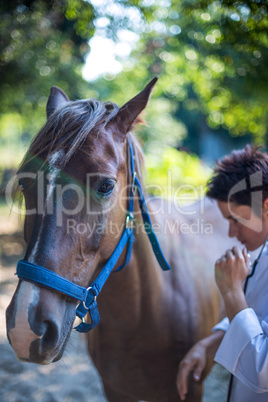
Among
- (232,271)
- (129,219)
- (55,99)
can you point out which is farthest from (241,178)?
(55,99)

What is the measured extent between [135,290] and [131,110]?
1.03m

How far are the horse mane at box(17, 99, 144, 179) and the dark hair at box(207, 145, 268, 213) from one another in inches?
31.5

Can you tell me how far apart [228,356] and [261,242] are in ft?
2.14

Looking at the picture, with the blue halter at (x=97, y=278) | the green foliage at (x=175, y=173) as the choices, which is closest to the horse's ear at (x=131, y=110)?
the blue halter at (x=97, y=278)

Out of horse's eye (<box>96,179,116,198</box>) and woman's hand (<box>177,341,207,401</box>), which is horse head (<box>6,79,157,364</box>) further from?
woman's hand (<box>177,341,207,401</box>)

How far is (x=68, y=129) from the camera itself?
149 centimetres

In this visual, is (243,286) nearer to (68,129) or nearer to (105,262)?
(105,262)

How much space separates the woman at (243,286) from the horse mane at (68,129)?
84cm

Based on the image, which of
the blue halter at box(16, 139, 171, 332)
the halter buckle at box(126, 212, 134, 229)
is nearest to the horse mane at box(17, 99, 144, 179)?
the blue halter at box(16, 139, 171, 332)

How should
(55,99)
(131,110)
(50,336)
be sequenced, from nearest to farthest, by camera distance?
(50,336), (131,110), (55,99)

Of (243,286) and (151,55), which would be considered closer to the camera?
(243,286)

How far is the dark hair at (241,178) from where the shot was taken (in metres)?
1.82

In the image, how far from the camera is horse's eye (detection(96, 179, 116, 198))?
1.43 m

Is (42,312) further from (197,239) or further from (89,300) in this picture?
(197,239)
